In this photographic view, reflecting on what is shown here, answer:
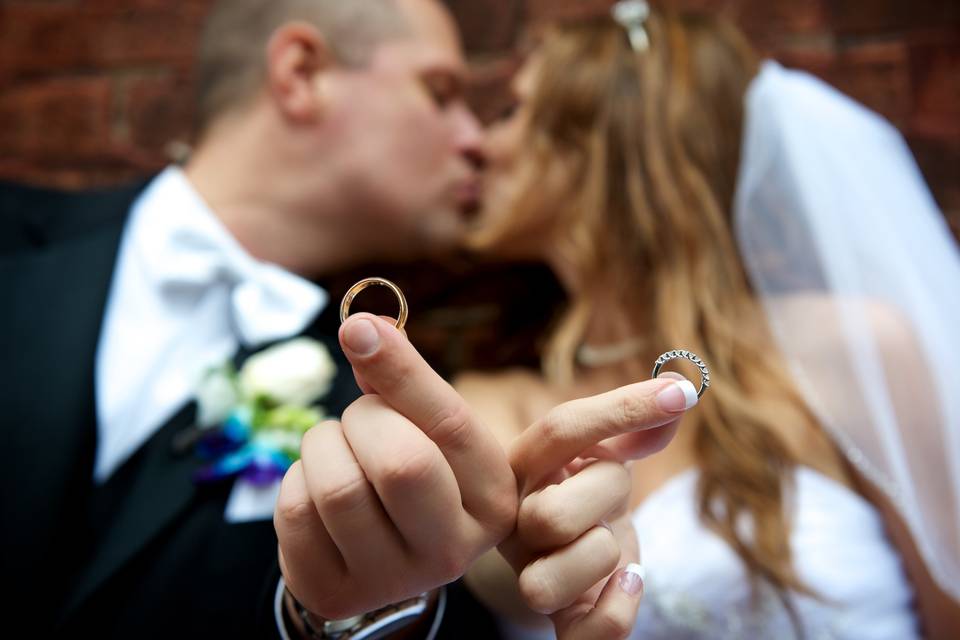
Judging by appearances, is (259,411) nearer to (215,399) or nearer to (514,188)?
(215,399)

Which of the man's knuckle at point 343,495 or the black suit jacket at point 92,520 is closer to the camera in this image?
the man's knuckle at point 343,495

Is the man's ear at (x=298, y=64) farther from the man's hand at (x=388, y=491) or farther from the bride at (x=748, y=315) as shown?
the man's hand at (x=388, y=491)

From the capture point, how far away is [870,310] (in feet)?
2.99

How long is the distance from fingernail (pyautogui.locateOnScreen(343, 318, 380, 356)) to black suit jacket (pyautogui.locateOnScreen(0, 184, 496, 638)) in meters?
0.50

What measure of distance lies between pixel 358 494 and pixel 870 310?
29.5 inches

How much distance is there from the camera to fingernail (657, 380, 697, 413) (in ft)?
1.36

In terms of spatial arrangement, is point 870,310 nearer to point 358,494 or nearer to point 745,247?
point 745,247

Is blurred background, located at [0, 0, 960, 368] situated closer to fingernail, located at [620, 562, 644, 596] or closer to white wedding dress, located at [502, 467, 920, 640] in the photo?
white wedding dress, located at [502, 467, 920, 640]

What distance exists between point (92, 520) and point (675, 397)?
82cm

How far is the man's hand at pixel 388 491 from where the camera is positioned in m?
0.40

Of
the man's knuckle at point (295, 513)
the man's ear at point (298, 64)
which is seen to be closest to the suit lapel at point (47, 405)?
the man's ear at point (298, 64)

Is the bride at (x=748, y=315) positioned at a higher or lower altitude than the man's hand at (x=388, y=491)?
lower

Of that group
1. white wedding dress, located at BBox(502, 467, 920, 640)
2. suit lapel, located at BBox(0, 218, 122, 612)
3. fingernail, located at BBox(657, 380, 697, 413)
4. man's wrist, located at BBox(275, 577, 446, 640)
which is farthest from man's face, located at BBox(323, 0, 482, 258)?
fingernail, located at BBox(657, 380, 697, 413)

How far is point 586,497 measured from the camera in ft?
1.46
